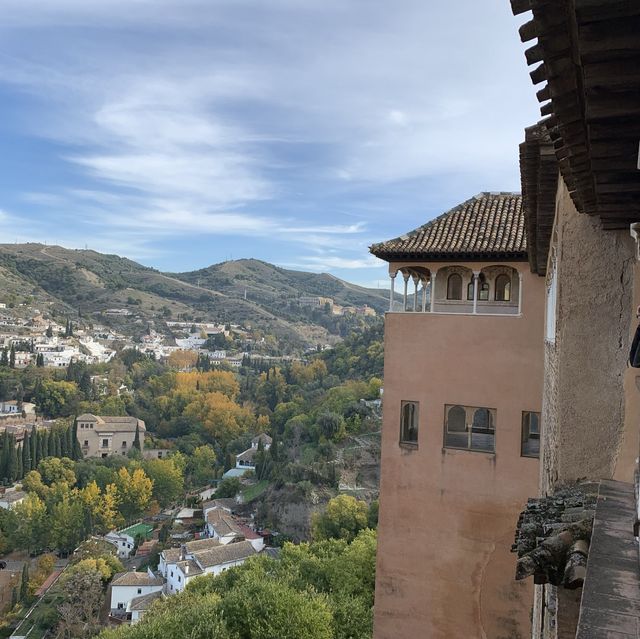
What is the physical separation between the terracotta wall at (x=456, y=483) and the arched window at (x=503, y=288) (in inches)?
42.2

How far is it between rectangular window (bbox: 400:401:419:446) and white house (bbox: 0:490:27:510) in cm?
4620

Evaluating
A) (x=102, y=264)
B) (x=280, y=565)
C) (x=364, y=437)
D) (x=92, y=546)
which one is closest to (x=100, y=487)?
(x=92, y=546)

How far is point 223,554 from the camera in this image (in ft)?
124

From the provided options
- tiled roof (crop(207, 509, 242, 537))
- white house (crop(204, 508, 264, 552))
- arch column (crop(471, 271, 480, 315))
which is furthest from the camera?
tiled roof (crop(207, 509, 242, 537))

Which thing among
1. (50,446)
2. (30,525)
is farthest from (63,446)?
(30,525)

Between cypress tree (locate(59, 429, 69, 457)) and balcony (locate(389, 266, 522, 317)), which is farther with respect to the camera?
cypress tree (locate(59, 429, 69, 457))

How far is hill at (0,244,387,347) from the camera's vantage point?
5679 inches

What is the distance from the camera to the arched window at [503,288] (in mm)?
10992

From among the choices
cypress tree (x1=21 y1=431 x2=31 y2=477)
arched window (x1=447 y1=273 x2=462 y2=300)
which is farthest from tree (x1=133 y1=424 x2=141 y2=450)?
arched window (x1=447 y1=273 x2=462 y2=300)

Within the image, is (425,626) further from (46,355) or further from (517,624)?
(46,355)

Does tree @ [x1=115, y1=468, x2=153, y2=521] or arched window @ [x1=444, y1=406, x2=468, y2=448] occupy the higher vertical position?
arched window @ [x1=444, y1=406, x2=468, y2=448]

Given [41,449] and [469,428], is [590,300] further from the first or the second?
[41,449]

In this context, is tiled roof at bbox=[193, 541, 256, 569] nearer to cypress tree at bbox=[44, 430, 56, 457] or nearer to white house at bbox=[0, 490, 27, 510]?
white house at bbox=[0, 490, 27, 510]

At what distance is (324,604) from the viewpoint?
15797 millimetres
